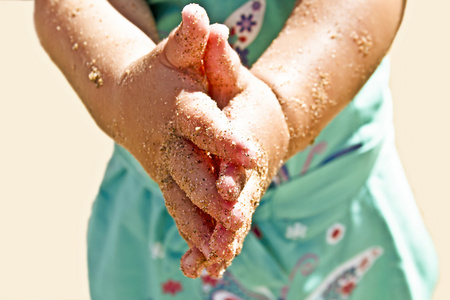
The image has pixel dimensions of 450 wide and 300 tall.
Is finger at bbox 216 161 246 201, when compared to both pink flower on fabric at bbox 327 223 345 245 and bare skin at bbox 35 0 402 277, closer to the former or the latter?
bare skin at bbox 35 0 402 277

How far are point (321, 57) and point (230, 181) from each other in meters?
0.23

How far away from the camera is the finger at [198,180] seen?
517 mm

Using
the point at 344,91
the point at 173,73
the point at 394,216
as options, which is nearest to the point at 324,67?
the point at 344,91

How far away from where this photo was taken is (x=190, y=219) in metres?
0.54

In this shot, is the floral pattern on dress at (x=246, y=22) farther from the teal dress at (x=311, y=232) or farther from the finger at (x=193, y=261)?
the finger at (x=193, y=261)

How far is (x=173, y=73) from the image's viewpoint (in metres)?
0.57

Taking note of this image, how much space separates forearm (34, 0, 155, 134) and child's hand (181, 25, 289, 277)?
124mm

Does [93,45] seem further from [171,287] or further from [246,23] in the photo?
[171,287]

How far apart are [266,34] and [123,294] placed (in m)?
0.49

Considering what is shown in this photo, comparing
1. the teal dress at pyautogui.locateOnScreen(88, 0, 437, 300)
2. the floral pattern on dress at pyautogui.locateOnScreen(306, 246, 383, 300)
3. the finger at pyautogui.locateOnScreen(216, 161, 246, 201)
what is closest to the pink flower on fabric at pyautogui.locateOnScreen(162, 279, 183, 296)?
the teal dress at pyautogui.locateOnScreen(88, 0, 437, 300)

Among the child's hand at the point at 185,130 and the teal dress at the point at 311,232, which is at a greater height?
the child's hand at the point at 185,130

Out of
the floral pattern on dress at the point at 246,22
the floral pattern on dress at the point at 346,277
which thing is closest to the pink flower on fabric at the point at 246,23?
the floral pattern on dress at the point at 246,22

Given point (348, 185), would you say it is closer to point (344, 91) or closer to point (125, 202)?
point (344, 91)

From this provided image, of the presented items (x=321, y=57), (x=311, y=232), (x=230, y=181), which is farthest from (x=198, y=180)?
(x=311, y=232)
